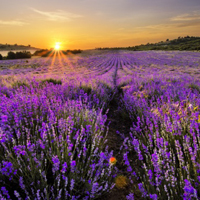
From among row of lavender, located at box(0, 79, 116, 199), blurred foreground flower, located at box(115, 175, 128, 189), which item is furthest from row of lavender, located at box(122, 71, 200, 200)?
row of lavender, located at box(0, 79, 116, 199)

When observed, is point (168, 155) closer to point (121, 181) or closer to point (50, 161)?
point (121, 181)

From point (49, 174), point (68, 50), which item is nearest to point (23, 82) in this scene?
point (49, 174)

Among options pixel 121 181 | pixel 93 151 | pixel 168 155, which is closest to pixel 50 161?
pixel 93 151

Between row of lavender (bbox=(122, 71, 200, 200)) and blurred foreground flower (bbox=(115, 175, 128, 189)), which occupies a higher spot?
row of lavender (bbox=(122, 71, 200, 200))

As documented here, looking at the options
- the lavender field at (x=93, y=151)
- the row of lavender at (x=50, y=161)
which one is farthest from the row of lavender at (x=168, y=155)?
the row of lavender at (x=50, y=161)

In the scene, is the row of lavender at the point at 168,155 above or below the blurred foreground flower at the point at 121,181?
above

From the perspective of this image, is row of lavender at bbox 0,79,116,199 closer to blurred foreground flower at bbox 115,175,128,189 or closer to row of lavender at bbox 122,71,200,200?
blurred foreground flower at bbox 115,175,128,189

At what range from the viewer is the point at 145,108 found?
3.79 m

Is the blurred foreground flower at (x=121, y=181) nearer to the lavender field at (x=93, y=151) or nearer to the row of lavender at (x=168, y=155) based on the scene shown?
the lavender field at (x=93, y=151)

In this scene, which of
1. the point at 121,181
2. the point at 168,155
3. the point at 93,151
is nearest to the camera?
the point at 168,155

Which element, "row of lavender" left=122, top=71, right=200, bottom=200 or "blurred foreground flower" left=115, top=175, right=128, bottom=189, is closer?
"row of lavender" left=122, top=71, right=200, bottom=200

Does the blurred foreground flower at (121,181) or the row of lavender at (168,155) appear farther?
the blurred foreground flower at (121,181)

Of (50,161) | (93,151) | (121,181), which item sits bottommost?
(121,181)

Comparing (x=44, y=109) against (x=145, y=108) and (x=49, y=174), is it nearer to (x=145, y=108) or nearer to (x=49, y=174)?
(x=49, y=174)
